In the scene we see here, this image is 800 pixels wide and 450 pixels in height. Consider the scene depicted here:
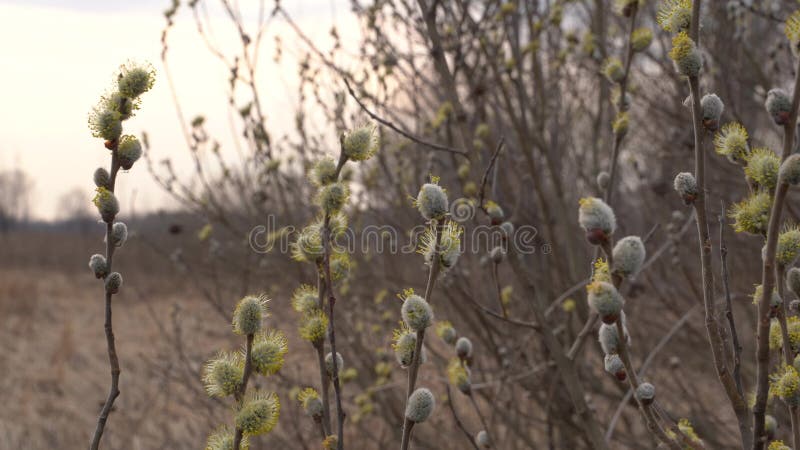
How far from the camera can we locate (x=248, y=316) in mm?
948

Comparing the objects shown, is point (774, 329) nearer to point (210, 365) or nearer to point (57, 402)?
point (210, 365)

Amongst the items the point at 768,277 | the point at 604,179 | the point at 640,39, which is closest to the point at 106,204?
the point at 768,277

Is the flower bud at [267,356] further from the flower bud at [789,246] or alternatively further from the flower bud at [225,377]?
the flower bud at [789,246]

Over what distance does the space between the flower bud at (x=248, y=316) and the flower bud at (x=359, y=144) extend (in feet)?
1.11

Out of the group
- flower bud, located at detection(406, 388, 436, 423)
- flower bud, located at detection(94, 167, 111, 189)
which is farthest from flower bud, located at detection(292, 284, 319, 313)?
flower bud, located at detection(94, 167, 111, 189)

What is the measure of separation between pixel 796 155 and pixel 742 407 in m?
0.38

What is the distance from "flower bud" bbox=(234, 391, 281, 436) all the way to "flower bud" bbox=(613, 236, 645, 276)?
0.50 metres

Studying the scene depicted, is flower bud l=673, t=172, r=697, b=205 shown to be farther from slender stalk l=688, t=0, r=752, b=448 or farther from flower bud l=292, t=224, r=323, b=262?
flower bud l=292, t=224, r=323, b=262

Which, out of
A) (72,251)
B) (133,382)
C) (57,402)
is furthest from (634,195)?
(72,251)

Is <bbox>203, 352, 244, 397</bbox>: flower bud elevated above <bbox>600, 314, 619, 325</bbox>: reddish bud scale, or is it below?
below

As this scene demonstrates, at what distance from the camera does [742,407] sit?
3.22 ft

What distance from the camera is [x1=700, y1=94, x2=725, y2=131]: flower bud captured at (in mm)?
1002

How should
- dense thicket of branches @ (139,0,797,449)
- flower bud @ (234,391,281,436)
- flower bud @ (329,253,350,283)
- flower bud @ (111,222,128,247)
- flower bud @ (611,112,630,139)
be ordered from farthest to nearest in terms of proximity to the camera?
dense thicket of branches @ (139,0,797,449)
flower bud @ (611,112,630,139)
flower bud @ (329,253,350,283)
flower bud @ (111,222,128,247)
flower bud @ (234,391,281,436)

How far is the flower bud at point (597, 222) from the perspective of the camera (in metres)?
0.85
